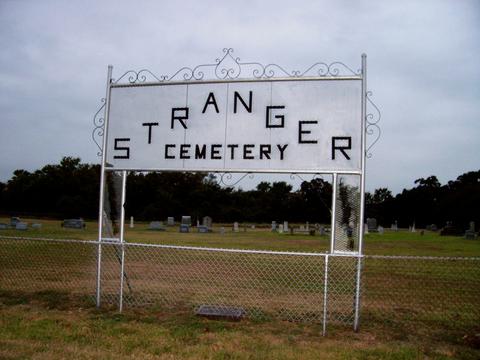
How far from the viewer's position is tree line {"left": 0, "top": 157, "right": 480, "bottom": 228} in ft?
179

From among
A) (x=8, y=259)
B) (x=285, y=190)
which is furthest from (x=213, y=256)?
(x=285, y=190)

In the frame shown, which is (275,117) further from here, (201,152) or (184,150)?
(184,150)

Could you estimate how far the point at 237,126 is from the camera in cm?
672

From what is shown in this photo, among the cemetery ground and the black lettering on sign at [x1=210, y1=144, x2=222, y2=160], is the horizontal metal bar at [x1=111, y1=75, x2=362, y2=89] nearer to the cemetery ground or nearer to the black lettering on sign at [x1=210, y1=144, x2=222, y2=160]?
the black lettering on sign at [x1=210, y1=144, x2=222, y2=160]

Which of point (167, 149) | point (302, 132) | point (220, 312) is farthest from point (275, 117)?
point (220, 312)

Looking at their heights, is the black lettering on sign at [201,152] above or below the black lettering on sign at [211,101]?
below

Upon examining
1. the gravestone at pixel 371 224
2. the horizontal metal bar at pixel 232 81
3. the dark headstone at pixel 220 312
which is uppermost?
the horizontal metal bar at pixel 232 81

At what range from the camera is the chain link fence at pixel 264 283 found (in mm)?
6777

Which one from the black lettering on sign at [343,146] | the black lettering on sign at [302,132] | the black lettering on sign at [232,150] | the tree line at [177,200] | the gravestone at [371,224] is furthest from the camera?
the tree line at [177,200]

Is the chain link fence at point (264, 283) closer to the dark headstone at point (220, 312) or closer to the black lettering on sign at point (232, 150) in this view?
the dark headstone at point (220, 312)

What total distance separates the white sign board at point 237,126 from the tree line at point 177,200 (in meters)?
40.9

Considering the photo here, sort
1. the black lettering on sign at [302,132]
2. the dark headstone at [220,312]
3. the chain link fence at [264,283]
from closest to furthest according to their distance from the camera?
the dark headstone at [220,312] < the black lettering on sign at [302,132] < the chain link fence at [264,283]

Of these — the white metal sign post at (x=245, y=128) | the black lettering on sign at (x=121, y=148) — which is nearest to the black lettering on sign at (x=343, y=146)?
the white metal sign post at (x=245, y=128)

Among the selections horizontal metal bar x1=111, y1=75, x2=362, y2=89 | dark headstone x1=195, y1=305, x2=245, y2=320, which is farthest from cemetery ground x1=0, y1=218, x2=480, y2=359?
horizontal metal bar x1=111, y1=75, x2=362, y2=89
